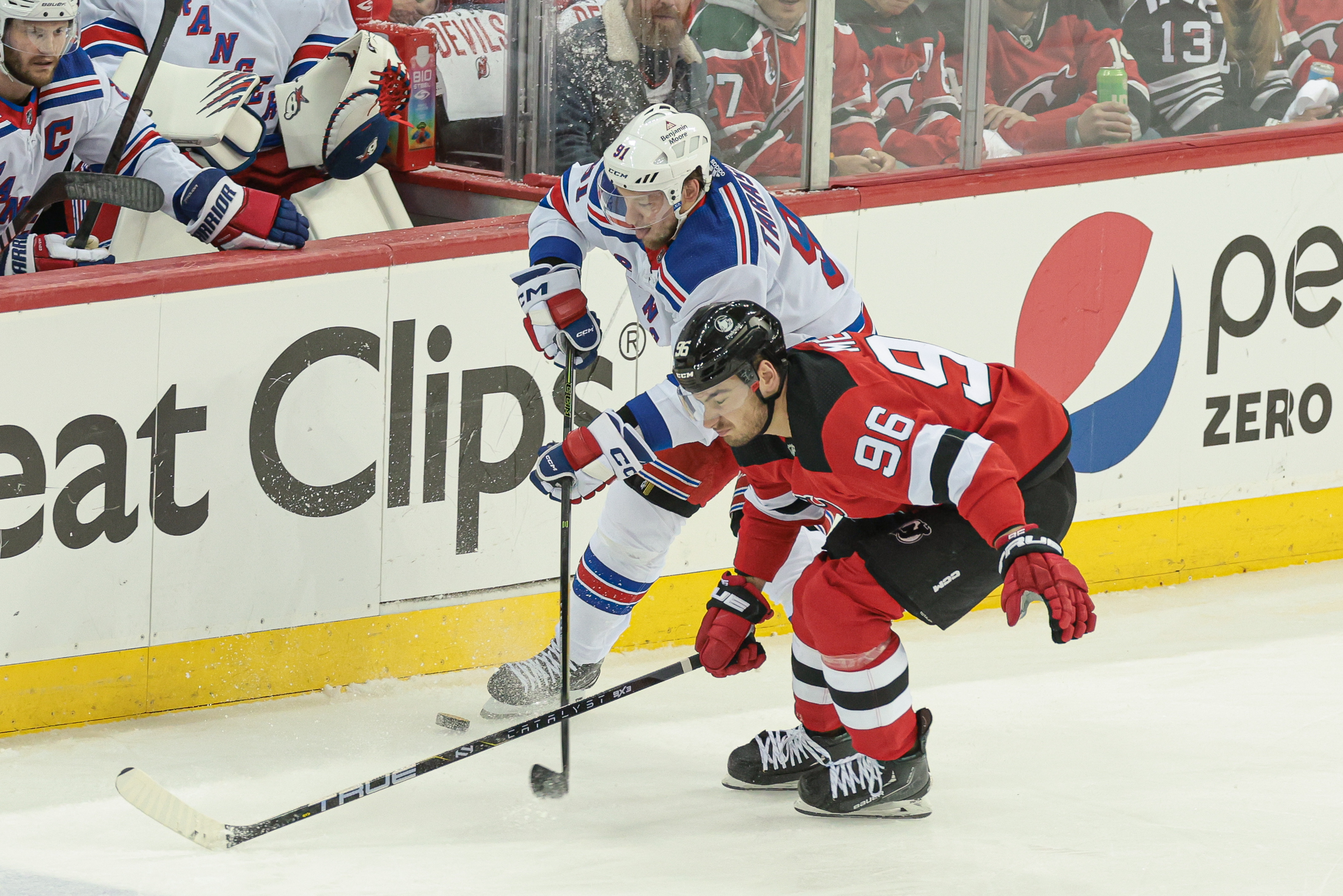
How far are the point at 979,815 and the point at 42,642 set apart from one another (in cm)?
179

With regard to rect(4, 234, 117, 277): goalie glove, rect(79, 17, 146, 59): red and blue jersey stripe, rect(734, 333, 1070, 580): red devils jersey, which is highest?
rect(79, 17, 146, 59): red and blue jersey stripe

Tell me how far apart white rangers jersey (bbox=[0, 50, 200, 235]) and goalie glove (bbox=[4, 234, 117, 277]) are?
132 millimetres

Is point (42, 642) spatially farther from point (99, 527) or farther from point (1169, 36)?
point (1169, 36)

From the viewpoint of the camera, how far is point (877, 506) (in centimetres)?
307

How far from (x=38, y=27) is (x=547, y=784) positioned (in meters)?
1.84

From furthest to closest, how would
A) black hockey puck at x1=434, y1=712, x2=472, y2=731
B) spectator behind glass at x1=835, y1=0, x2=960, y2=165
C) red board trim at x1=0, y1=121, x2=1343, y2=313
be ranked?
spectator behind glass at x1=835, y1=0, x2=960, y2=165
black hockey puck at x1=434, y1=712, x2=472, y2=731
red board trim at x1=0, y1=121, x2=1343, y2=313

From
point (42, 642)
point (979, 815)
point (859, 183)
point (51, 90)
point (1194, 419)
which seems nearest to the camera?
point (979, 815)

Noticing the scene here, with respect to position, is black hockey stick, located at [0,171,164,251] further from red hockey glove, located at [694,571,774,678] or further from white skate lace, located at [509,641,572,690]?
red hockey glove, located at [694,571,774,678]

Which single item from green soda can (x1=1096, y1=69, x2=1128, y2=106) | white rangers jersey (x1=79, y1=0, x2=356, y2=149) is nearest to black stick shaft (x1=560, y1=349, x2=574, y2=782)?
white rangers jersey (x1=79, y1=0, x2=356, y2=149)

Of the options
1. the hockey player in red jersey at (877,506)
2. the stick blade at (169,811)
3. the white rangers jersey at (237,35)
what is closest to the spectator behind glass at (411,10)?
the white rangers jersey at (237,35)

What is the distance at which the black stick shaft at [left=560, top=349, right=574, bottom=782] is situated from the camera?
3486 millimetres

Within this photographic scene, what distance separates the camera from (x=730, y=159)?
14.8 ft

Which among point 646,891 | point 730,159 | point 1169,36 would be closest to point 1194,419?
point 1169,36

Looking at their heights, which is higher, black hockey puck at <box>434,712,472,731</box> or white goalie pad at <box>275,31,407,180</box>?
white goalie pad at <box>275,31,407,180</box>
